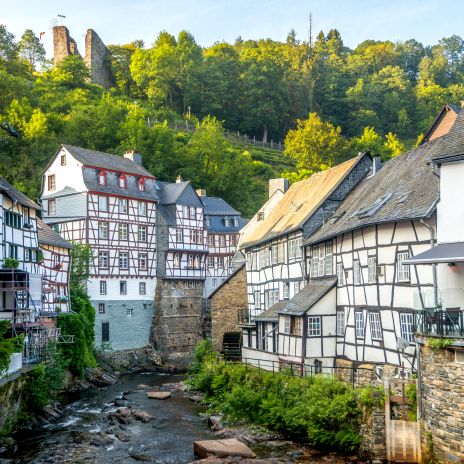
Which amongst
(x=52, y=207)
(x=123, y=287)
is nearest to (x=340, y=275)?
(x=123, y=287)

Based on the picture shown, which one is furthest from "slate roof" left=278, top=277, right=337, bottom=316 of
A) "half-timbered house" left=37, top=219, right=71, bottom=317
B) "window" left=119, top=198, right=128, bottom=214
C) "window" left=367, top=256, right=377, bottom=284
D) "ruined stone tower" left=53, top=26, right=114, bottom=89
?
"ruined stone tower" left=53, top=26, right=114, bottom=89

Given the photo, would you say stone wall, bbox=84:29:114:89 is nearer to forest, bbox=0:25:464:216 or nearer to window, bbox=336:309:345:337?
forest, bbox=0:25:464:216

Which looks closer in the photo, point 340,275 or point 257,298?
point 340,275

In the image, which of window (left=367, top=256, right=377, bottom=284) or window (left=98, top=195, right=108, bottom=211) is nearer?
window (left=367, top=256, right=377, bottom=284)

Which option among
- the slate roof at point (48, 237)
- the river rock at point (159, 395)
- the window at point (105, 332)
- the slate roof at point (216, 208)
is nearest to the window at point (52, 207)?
the slate roof at point (48, 237)

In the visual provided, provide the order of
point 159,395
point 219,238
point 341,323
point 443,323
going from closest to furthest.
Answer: point 443,323
point 341,323
point 159,395
point 219,238

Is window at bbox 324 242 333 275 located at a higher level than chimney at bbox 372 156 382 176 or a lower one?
lower

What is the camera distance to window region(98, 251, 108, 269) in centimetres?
4553

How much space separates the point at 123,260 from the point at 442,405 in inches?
1307

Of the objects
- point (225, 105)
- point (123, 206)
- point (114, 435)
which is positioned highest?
point (225, 105)

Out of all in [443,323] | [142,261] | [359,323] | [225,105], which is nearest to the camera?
[443,323]

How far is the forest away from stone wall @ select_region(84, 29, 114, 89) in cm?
124

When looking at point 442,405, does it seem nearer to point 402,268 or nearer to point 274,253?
point 402,268

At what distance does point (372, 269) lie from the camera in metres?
24.3
